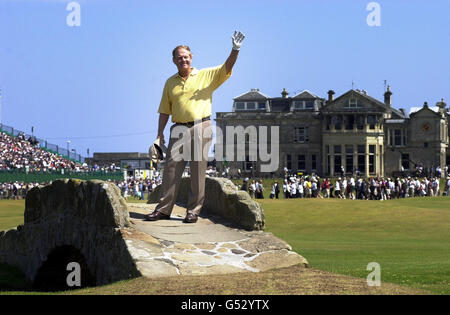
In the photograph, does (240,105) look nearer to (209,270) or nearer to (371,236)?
(371,236)

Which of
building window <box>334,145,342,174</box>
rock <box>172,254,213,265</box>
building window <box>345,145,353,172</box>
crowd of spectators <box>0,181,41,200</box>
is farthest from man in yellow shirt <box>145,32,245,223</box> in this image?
building window <box>345,145,353,172</box>

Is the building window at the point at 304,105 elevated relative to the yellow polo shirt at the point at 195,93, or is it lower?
→ elevated

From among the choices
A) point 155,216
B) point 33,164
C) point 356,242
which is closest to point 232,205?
point 155,216

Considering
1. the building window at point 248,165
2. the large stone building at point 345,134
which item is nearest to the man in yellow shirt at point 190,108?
the large stone building at point 345,134

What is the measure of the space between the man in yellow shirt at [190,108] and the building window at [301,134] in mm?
84019

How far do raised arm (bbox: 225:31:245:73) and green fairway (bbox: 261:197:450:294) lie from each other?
3813mm

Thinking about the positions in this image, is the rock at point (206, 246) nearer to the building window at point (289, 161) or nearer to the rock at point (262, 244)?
the rock at point (262, 244)

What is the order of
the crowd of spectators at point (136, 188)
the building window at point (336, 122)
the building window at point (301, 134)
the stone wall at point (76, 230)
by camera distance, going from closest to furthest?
the stone wall at point (76, 230) → the crowd of spectators at point (136, 188) → the building window at point (336, 122) → the building window at point (301, 134)

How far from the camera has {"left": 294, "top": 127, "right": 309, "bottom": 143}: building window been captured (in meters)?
95.9

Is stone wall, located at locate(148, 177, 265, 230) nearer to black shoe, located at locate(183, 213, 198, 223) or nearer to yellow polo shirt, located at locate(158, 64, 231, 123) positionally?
black shoe, located at locate(183, 213, 198, 223)

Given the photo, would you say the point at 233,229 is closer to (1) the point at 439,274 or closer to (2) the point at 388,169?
(1) the point at 439,274

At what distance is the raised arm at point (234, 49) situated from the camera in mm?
11562

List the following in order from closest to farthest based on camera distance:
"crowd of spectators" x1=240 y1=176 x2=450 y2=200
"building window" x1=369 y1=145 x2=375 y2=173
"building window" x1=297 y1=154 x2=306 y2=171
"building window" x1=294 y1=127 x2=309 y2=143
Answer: "crowd of spectators" x1=240 y1=176 x2=450 y2=200 → "building window" x1=369 y1=145 x2=375 y2=173 → "building window" x1=297 y1=154 x2=306 y2=171 → "building window" x1=294 y1=127 x2=309 y2=143
